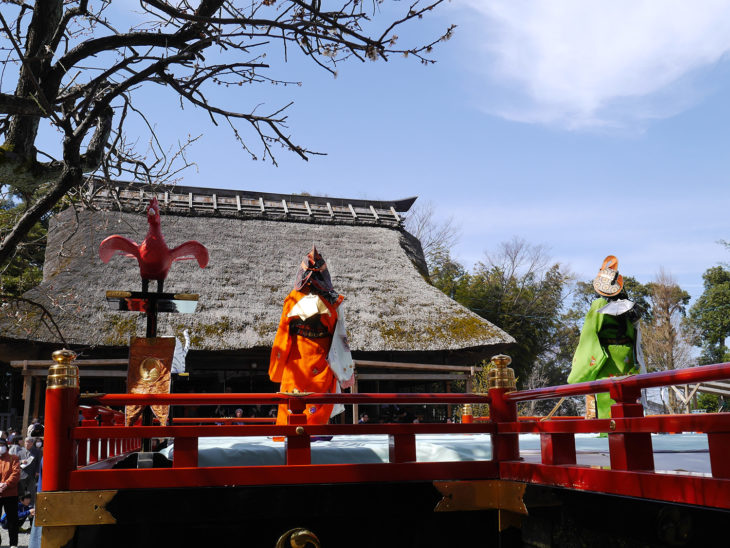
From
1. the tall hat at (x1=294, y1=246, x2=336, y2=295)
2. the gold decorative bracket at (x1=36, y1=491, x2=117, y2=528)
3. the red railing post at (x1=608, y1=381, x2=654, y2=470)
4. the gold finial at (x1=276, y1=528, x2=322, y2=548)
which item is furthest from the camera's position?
the tall hat at (x1=294, y1=246, x2=336, y2=295)

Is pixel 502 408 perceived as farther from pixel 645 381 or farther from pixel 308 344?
pixel 308 344

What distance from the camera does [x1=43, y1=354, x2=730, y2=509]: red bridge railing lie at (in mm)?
2410

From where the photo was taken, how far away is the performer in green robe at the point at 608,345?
19.4 feet

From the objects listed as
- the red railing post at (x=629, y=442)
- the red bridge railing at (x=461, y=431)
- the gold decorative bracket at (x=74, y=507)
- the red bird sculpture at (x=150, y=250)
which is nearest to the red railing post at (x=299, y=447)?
the red bridge railing at (x=461, y=431)

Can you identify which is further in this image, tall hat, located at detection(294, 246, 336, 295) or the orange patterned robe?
tall hat, located at detection(294, 246, 336, 295)

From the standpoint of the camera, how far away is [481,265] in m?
31.5

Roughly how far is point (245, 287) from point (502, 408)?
12244 millimetres

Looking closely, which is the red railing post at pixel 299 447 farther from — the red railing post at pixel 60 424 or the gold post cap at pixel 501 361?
the gold post cap at pixel 501 361

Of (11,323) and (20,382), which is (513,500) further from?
(20,382)

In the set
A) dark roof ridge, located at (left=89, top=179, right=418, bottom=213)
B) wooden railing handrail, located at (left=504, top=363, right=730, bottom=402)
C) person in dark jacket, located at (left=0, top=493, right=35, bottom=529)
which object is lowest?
person in dark jacket, located at (left=0, top=493, right=35, bottom=529)

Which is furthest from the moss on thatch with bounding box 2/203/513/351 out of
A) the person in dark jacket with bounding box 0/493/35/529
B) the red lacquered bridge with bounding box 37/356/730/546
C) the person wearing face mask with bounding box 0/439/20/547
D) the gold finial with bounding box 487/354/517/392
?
the gold finial with bounding box 487/354/517/392

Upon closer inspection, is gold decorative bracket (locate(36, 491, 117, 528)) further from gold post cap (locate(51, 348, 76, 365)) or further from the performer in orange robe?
the performer in orange robe

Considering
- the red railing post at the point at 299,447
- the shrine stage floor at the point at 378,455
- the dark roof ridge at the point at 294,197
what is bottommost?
the shrine stage floor at the point at 378,455

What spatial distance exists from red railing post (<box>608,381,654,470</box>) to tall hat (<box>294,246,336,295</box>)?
3079mm
